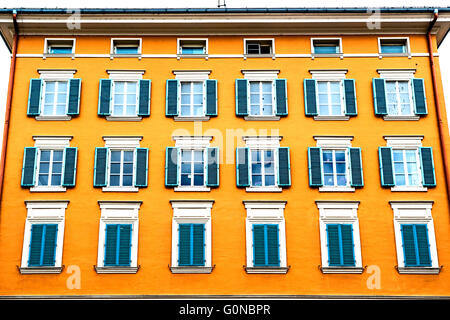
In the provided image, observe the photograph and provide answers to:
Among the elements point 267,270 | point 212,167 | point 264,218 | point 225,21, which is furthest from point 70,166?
point 225,21

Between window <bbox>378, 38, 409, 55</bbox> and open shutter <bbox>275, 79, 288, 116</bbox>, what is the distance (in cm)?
458

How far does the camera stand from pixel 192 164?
72.8ft

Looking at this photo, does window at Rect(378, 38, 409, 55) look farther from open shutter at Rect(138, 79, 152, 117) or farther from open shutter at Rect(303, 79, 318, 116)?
open shutter at Rect(138, 79, 152, 117)

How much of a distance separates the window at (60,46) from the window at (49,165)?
4091mm

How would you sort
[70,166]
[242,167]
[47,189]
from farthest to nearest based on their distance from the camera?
1. [242,167]
2. [70,166]
3. [47,189]

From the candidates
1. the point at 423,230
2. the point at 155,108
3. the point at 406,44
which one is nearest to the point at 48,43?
the point at 155,108

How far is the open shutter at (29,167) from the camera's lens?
854 inches

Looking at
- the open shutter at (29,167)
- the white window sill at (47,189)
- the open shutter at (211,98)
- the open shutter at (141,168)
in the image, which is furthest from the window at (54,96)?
the open shutter at (211,98)

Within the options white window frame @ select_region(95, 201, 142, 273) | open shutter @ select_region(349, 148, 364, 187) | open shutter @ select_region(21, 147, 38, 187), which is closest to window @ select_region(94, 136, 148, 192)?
white window frame @ select_region(95, 201, 142, 273)

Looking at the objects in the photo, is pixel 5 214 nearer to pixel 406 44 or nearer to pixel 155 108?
pixel 155 108

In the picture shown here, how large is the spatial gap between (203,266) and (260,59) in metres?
8.82

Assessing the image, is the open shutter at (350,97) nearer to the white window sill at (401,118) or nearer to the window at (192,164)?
the white window sill at (401,118)

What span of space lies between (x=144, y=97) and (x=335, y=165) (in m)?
8.02

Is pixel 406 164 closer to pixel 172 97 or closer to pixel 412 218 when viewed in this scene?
pixel 412 218
